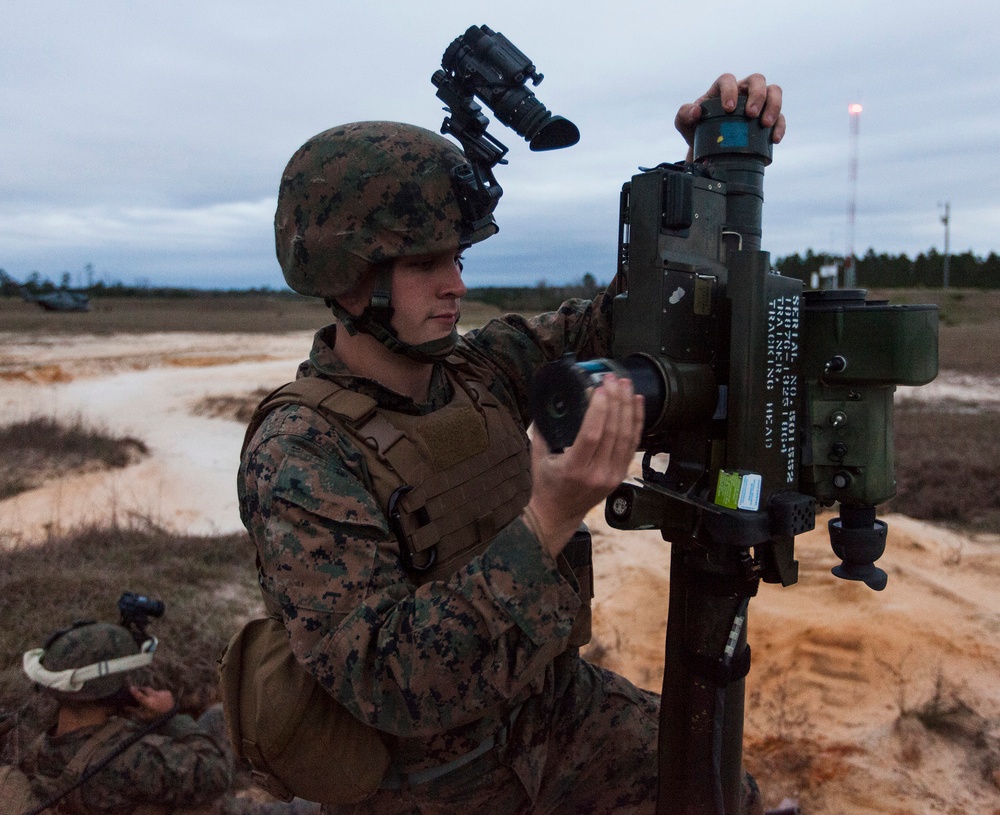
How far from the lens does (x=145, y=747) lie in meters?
Answer: 3.40

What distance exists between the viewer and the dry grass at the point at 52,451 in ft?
31.1

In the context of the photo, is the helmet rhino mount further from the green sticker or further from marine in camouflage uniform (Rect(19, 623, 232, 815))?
the green sticker

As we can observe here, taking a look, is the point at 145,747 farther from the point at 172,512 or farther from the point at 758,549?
the point at 172,512

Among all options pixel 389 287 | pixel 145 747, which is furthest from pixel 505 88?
pixel 145 747

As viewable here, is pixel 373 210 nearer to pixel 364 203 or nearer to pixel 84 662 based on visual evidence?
pixel 364 203

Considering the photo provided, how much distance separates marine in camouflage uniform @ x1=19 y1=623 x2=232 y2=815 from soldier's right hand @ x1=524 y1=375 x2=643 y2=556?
101 inches

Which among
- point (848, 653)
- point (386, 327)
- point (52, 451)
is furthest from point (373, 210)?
point (52, 451)

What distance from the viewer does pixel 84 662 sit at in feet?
11.3

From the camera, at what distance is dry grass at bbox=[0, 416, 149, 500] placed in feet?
31.1

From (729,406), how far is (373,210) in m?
1.11

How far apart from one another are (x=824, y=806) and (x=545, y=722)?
1.69 metres

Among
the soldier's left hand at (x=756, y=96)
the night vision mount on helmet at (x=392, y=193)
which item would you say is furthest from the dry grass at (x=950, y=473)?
→ the night vision mount on helmet at (x=392, y=193)

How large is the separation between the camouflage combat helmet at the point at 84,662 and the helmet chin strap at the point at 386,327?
7.26 ft

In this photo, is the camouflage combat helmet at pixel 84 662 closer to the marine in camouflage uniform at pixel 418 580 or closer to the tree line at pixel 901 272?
the marine in camouflage uniform at pixel 418 580
